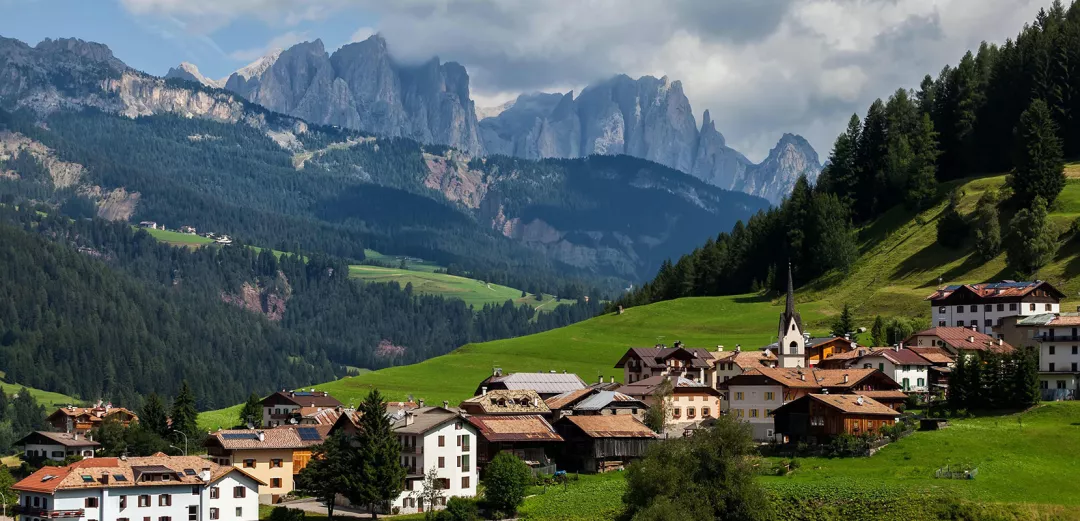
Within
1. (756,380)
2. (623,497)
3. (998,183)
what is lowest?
(623,497)

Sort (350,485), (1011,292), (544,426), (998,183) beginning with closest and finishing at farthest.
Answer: (350,485) < (544,426) < (1011,292) < (998,183)

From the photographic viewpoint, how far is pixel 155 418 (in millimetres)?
130500

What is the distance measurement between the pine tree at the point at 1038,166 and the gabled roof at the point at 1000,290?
79.6 feet

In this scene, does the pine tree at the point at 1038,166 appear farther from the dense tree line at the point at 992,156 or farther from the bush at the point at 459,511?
the bush at the point at 459,511

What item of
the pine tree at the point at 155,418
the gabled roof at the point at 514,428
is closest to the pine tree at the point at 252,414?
the pine tree at the point at 155,418

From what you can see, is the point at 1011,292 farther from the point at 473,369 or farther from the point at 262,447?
the point at 262,447

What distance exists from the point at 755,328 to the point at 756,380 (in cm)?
5518

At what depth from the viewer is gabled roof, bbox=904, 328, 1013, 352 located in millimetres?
126750

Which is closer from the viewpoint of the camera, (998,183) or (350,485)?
(350,485)

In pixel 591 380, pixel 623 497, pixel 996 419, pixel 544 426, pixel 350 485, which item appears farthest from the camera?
pixel 591 380

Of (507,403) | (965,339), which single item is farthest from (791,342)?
(507,403)

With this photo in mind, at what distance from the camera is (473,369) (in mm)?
167875

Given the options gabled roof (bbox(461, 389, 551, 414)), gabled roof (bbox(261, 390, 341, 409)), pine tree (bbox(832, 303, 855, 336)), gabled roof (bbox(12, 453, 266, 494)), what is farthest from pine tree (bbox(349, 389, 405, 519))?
pine tree (bbox(832, 303, 855, 336))

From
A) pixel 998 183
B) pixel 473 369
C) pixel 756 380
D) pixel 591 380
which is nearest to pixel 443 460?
pixel 756 380
